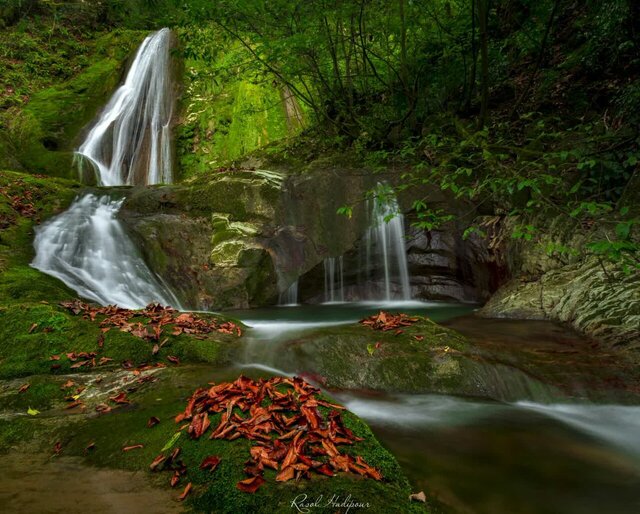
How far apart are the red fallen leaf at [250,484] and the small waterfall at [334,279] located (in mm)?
7208

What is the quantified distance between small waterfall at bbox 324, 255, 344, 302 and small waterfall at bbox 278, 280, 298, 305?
0.70 m

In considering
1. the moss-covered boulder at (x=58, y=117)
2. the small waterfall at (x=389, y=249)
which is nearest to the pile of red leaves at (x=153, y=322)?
the small waterfall at (x=389, y=249)

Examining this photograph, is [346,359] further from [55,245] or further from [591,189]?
[55,245]

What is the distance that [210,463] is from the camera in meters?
1.96

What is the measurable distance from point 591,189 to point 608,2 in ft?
11.3

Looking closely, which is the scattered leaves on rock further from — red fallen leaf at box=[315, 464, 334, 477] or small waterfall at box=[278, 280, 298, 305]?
small waterfall at box=[278, 280, 298, 305]

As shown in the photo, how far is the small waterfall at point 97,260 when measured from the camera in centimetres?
686

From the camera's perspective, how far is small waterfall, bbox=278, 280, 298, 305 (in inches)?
350

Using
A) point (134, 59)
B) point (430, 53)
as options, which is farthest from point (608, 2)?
point (134, 59)

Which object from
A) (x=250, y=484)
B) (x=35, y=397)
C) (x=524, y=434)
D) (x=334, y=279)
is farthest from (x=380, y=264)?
(x=250, y=484)

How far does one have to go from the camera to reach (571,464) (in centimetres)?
273

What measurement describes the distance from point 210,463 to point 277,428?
15.4 inches

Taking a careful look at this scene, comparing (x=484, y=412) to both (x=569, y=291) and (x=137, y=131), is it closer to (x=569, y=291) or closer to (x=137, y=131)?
(x=569, y=291)

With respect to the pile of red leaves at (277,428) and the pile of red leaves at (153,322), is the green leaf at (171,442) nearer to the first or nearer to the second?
the pile of red leaves at (277,428)
